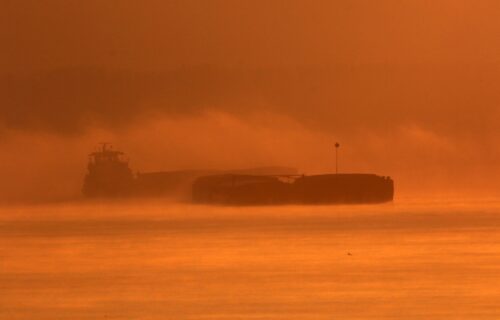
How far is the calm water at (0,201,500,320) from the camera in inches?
635

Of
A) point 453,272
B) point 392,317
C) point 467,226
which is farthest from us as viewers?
point 467,226

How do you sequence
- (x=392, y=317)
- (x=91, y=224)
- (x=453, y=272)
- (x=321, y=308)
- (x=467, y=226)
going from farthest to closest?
(x=91, y=224) → (x=467, y=226) → (x=453, y=272) → (x=321, y=308) → (x=392, y=317)

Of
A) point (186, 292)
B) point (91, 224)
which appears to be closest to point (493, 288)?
point (186, 292)

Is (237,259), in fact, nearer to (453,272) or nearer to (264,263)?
(264,263)

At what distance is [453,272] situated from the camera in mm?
21391

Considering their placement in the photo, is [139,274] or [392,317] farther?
[139,274]

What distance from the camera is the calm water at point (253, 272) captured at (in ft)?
53.0

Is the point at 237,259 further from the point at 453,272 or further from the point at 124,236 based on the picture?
the point at 124,236

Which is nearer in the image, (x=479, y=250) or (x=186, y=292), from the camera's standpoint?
(x=186, y=292)

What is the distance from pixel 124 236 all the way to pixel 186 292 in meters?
19.3

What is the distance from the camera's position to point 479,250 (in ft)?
91.2

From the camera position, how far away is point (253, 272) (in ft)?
70.6

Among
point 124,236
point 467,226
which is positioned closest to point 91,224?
point 124,236

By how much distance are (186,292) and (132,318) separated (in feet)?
9.81
